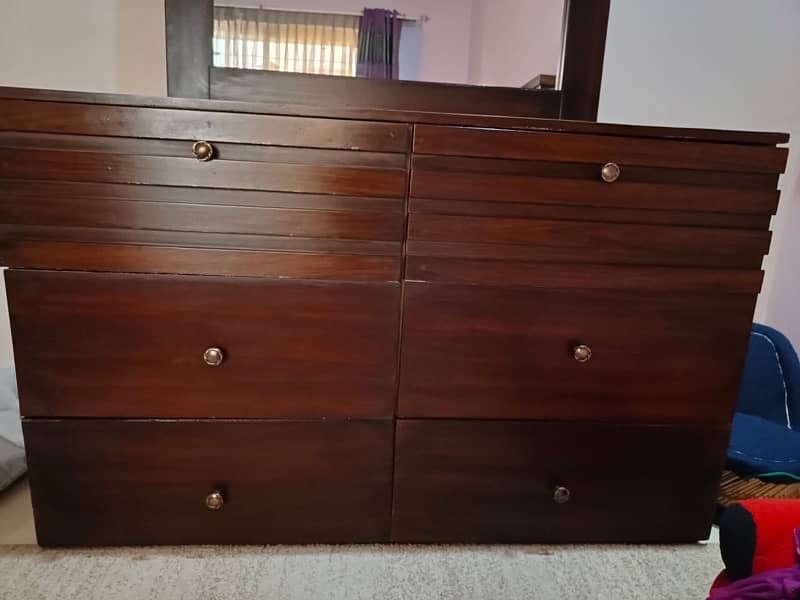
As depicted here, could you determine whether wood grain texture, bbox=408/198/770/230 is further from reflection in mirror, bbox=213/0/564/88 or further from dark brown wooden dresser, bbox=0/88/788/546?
reflection in mirror, bbox=213/0/564/88

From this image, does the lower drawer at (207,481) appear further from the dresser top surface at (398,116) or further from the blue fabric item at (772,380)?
the blue fabric item at (772,380)

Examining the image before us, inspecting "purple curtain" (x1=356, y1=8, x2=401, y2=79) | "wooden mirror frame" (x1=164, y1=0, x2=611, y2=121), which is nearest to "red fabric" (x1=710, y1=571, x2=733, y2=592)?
"wooden mirror frame" (x1=164, y1=0, x2=611, y2=121)

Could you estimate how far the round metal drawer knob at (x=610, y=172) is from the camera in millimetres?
930

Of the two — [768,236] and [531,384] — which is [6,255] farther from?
[768,236]

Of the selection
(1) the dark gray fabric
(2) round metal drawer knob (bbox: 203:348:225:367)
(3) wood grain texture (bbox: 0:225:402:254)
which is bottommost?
(1) the dark gray fabric

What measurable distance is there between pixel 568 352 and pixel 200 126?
0.77 meters

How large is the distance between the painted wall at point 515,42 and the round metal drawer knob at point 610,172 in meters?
0.37

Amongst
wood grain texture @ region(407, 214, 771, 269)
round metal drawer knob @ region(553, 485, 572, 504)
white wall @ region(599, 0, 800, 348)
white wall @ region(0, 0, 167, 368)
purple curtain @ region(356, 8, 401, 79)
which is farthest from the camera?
white wall @ region(599, 0, 800, 348)

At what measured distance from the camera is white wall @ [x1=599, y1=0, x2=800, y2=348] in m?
1.40

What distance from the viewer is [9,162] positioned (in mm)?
858

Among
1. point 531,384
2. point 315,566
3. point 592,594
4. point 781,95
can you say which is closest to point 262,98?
point 531,384

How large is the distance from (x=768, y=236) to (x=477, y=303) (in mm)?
557

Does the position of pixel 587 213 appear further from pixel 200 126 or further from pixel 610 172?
pixel 200 126

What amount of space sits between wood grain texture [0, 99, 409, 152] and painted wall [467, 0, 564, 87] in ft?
1.32
